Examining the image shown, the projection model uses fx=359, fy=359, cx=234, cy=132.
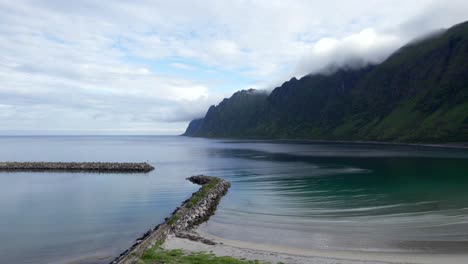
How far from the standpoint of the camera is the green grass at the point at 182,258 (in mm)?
25391

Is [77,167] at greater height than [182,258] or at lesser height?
greater

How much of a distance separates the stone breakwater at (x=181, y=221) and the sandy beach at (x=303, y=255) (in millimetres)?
1606

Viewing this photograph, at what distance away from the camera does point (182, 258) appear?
26297mm

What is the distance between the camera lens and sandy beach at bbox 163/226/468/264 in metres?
26.5

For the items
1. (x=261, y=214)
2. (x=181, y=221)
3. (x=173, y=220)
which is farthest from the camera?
(x=261, y=214)

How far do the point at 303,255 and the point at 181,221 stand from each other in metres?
14.7

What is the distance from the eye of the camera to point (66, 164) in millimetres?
108562

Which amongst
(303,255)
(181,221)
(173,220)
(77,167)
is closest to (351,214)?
(303,255)

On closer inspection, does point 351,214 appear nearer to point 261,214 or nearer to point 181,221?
point 261,214

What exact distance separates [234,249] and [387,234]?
48.9 ft

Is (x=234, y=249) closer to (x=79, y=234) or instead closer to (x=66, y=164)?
(x=79, y=234)

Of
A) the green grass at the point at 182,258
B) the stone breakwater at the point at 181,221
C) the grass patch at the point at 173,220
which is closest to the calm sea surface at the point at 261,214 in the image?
the stone breakwater at the point at 181,221

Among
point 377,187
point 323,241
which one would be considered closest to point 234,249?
point 323,241

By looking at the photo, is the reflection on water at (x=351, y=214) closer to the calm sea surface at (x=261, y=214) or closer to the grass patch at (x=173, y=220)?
the calm sea surface at (x=261, y=214)
